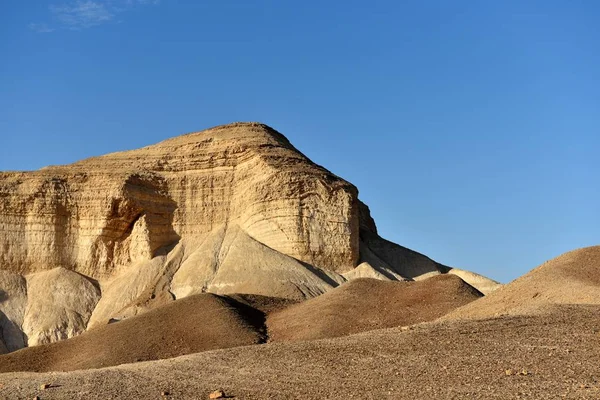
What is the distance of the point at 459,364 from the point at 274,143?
45.9 meters

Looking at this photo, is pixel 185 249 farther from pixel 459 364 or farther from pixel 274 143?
pixel 459 364

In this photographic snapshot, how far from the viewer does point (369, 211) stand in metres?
72.4

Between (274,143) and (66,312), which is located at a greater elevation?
(274,143)

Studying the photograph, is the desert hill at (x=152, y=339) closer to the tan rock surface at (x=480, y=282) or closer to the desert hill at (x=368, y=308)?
Answer: the desert hill at (x=368, y=308)

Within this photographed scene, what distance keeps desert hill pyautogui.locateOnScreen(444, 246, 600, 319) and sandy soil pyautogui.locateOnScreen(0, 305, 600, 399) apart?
378cm

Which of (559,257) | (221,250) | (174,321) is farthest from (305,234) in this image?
(559,257)

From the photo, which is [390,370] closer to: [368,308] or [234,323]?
[234,323]

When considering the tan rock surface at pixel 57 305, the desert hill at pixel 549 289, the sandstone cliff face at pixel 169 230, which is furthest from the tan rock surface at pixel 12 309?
the desert hill at pixel 549 289

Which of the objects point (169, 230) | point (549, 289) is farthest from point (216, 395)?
point (169, 230)

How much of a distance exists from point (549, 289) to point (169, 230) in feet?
124

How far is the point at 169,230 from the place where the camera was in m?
60.5

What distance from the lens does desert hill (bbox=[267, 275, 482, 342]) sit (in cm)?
3173

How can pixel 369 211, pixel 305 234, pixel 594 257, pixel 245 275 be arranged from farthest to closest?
pixel 369 211, pixel 305 234, pixel 245 275, pixel 594 257

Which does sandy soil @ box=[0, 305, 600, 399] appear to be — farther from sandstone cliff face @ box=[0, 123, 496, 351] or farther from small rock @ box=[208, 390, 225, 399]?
sandstone cliff face @ box=[0, 123, 496, 351]
